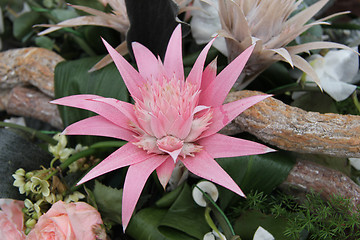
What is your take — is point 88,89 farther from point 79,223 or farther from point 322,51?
point 322,51

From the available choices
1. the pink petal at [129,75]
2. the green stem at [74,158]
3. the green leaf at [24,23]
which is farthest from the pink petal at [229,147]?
the green leaf at [24,23]

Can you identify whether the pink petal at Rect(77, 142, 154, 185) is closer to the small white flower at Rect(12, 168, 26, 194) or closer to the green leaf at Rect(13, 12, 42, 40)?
the small white flower at Rect(12, 168, 26, 194)

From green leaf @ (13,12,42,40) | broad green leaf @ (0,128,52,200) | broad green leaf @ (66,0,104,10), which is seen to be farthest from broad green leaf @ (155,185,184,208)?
green leaf @ (13,12,42,40)

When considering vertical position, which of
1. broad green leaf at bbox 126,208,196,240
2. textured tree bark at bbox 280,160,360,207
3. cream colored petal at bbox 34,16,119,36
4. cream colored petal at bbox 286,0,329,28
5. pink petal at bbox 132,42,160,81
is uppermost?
cream colored petal at bbox 286,0,329,28

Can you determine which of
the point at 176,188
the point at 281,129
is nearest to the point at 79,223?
the point at 176,188

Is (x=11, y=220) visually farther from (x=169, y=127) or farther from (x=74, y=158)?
(x=169, y=127)

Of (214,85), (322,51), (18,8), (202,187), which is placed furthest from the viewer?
(18,8)
